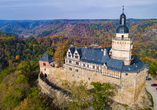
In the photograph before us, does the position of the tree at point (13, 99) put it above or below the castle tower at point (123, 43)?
below

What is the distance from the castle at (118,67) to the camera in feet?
109

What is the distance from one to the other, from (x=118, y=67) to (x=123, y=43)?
23.7 ft

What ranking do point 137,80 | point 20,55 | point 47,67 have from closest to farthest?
point 137,80 < point 47,67 < point 20,55

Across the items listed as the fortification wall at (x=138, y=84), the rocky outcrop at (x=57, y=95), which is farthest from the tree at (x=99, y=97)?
the fortification wall at (x=138, y=84)

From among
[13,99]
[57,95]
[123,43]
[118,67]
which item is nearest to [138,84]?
[118,67]

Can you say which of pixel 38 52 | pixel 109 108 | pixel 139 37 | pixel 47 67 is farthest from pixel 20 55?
pixel 139 37

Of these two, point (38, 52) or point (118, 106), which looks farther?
point (38, 52)

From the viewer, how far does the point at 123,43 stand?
115 feet

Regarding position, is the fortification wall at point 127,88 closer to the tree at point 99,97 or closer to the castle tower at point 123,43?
the castle tower at point 123,43

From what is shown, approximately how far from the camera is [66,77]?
153ft

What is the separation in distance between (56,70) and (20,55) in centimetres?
8425

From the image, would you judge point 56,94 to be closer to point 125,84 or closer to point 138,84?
point 125,84

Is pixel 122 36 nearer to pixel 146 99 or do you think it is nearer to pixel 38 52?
pixel 146 99

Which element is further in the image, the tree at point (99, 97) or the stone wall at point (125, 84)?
the stone wall at point (125, 84)
